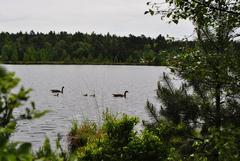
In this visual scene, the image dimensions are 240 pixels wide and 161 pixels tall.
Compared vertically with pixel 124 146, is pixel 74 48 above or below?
below

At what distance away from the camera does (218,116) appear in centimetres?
1061

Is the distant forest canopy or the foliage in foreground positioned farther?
the distant forest canopy

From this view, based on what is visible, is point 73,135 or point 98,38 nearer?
point 73,135

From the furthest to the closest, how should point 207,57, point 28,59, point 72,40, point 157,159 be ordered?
point 72,40 < point 28,59 < point 157,159 < point 207,57

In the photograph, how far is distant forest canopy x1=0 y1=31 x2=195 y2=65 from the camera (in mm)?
157250

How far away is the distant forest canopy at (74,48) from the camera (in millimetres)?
157250

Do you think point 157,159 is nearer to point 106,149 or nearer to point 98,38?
point 106,149

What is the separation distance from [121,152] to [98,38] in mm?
178478

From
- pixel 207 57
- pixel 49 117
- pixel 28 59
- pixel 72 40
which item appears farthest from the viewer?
pixel 72 40

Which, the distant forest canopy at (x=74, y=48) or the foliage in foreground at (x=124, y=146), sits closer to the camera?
the foliage in foreground at (x=124, y=146)

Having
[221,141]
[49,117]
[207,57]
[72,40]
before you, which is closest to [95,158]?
[207,57]

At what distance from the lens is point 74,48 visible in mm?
168250

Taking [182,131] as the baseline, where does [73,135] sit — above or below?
below

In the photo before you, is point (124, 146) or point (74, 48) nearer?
point (124, 146)
